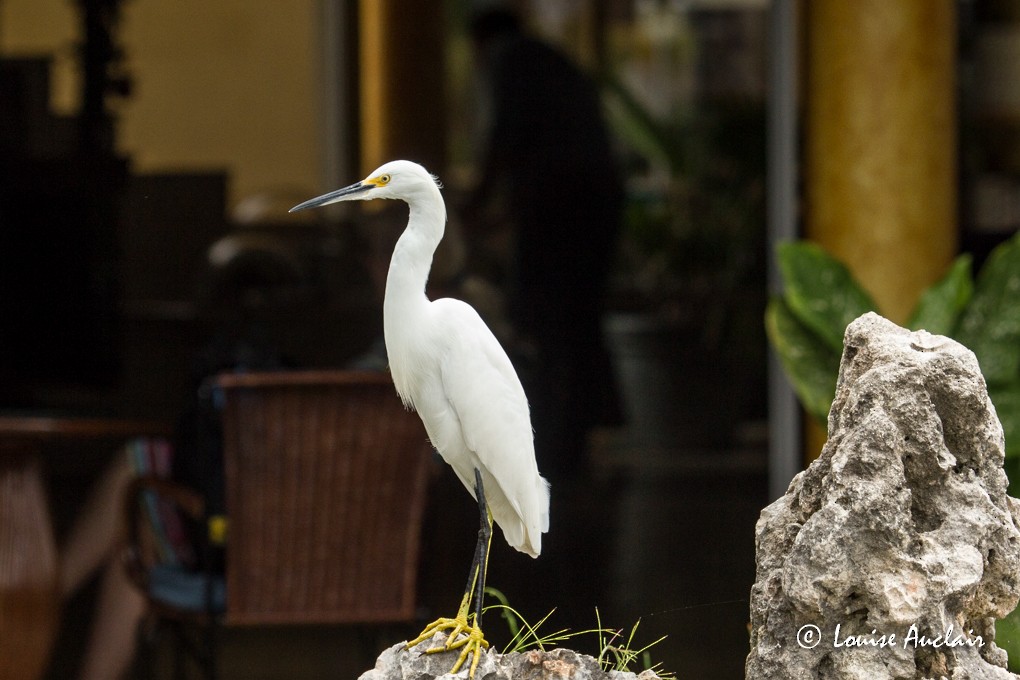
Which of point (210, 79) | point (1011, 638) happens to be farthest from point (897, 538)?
point (210, 79)

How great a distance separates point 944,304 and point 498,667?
1.60 meters

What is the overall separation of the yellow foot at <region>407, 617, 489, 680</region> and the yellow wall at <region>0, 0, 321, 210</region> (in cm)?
206

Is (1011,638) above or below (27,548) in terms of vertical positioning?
above

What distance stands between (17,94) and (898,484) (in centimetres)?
294

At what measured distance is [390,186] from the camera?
5.93 feet

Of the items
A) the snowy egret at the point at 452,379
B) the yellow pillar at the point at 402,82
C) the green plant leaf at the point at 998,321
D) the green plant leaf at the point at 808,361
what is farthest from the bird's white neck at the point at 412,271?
the yellow pillar at the point at 402,82

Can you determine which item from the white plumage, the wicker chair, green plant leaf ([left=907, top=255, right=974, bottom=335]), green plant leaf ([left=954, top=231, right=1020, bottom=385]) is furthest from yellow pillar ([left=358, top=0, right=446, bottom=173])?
the white plumage

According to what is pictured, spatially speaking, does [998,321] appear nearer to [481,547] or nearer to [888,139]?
[888,139]

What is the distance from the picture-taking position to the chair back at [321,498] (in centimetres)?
291

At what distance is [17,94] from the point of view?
371 cm

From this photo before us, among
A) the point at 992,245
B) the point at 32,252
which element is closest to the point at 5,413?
the point at 32,252

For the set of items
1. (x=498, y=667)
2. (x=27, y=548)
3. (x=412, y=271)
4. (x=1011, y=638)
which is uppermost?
(x=412, y=271)

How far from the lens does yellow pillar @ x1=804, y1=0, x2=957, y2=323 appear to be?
3.54m

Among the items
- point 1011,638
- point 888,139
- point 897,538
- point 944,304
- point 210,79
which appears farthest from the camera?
point 210,79
